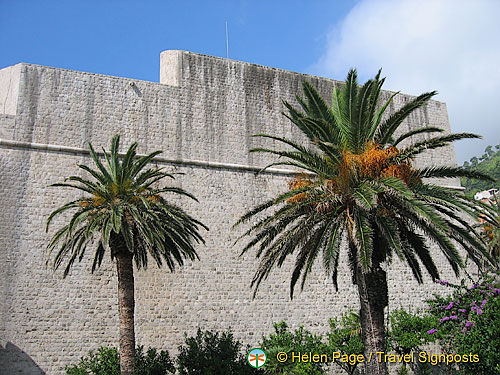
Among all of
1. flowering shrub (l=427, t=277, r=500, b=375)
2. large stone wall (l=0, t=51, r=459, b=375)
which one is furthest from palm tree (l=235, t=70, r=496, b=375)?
large stone wall (l=0, t=51, r=459, b=375)

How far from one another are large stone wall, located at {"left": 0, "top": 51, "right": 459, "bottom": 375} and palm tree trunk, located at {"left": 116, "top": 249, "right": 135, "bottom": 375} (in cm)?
250

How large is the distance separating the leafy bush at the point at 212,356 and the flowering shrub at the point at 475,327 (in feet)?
15.1

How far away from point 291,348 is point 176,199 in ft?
15.1

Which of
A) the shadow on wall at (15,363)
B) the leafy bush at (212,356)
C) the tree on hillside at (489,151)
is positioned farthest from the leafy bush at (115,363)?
the tree on hillside at (489,151)

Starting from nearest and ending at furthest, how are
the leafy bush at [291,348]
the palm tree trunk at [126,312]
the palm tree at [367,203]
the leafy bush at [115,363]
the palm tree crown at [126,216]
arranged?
the palm tree at [367,203] → the palm tree crown at [126,216] → the palm tree trunk at [126,312] → the leafy bush at [115,363] → the leafy bush at [291,348]

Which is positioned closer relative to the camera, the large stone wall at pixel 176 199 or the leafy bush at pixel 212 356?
the large stone wall at pixel 176 199

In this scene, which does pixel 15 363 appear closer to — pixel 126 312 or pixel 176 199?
pixel 126 312

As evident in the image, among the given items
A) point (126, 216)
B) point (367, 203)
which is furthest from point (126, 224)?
point (367, 203)

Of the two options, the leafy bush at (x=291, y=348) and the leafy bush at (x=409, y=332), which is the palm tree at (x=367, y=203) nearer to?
the leafy bush at (x=291, y=348)

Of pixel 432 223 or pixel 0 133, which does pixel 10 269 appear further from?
pixel 432 223

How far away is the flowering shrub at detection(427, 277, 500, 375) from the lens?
11281 millimetres

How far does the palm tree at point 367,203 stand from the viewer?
8070 millimetres

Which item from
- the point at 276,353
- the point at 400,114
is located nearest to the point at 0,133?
the point at 276,353

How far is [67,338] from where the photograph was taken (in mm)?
11781
